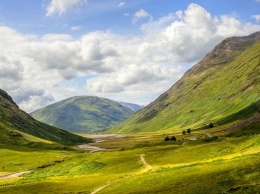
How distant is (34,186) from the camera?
239 feet

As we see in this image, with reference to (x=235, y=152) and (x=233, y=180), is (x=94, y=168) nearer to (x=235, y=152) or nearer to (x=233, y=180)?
(x=235, y=152)

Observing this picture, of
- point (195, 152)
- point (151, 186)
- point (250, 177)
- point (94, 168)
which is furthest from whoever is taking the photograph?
point (94, 168)

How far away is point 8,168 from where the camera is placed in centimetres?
14412

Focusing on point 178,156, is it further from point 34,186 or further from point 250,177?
point 250,177

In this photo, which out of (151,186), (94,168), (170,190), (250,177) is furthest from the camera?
(94,168)

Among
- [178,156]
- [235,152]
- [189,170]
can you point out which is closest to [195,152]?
[178,156]

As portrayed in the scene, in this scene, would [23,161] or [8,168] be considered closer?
[8,168]

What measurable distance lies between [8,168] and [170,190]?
11422 cm

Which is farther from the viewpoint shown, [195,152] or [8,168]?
[8,168]

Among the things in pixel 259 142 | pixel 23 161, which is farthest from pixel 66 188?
pixel 23 161

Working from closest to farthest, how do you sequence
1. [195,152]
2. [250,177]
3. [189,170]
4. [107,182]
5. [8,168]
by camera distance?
1. [250,177]
2. [189,170]
3. [107,182]
4. [195,152]
5. [8,168]

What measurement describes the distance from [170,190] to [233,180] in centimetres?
906

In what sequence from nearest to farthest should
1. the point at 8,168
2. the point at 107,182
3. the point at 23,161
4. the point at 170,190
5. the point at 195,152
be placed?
1. the point at 170,190
2. the point at 107,182
3. the point at 195,152
4. the point at 8,168
5. the point at 23,161

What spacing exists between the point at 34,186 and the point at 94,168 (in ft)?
80.7
